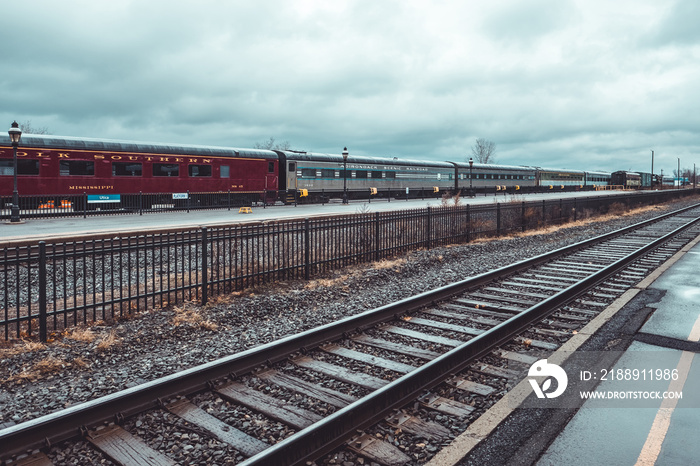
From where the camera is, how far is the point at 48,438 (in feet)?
12.5

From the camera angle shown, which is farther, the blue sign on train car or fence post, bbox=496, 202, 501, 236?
the blue sign on train car

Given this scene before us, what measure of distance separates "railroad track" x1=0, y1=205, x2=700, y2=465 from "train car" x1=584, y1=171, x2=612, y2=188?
77.5m

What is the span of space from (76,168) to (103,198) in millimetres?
1885

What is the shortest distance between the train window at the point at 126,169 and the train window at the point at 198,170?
8.98 ft

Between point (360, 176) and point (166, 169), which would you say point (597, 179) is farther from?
point (166, 169)

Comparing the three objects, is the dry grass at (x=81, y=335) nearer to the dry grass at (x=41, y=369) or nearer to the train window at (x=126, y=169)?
the dry grass at (x=41, y=369)

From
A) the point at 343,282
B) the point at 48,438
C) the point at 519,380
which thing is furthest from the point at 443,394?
the point at 343,282

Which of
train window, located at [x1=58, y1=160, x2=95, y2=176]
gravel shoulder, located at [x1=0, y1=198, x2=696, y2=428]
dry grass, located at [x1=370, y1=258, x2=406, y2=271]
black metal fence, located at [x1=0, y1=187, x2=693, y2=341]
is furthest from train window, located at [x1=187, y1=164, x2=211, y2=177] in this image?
gravel shoulder, located at [x1=0, y1=198, x2=696, y2=428]

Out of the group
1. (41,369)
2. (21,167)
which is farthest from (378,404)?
(21,167)

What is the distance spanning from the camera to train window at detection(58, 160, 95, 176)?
23406 millimetres

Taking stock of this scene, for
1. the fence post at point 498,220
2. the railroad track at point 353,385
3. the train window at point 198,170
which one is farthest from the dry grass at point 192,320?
the train window at point 198,170

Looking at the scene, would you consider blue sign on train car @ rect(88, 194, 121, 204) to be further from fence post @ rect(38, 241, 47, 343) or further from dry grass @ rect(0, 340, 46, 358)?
dry grass @ rect(0, 340, 46, 358)

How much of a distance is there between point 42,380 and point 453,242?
1326 cm

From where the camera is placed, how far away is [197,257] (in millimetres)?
9578
